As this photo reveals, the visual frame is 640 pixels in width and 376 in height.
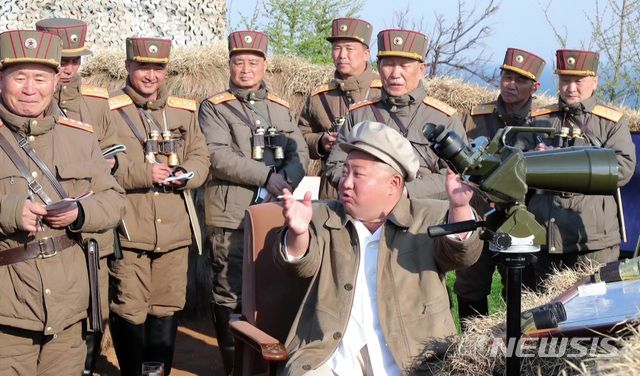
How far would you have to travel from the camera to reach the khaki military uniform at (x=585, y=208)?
5156 mm

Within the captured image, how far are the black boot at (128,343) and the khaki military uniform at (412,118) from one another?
159cm

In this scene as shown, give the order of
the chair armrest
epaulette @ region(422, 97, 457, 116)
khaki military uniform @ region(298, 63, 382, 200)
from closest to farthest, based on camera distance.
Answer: the chair armrest
epaulette @ region(422, 97, 457, 116)
khaki military uniform @ region(298, 63, 382, 200)

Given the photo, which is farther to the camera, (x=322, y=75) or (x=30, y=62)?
(x=322, y=75)

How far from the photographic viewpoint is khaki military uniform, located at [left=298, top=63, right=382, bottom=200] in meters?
6.13

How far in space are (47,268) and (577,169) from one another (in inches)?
95.0

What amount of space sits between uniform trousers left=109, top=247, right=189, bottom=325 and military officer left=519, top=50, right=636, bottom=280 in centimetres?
229

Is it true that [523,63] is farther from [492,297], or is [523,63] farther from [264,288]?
[264,288]

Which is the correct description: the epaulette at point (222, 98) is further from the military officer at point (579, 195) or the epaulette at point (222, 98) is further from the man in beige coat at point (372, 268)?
the man in beige coat at point (372, 268)

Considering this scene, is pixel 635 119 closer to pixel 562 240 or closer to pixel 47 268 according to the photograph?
pixel 562 240

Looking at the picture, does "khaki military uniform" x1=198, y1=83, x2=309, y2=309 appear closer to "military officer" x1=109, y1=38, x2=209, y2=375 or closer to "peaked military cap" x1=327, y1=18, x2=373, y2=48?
"military officer" x1=109, y1=38, x2=209, y2=375

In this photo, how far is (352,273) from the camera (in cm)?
351

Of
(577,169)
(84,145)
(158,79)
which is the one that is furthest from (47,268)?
(577,169)

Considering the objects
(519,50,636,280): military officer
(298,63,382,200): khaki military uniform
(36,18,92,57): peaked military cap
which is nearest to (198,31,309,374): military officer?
(298,63,382,200): khaki military uniform

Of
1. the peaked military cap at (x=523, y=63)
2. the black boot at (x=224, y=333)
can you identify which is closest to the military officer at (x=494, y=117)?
the peaked military cap at (x=523, y=63)
